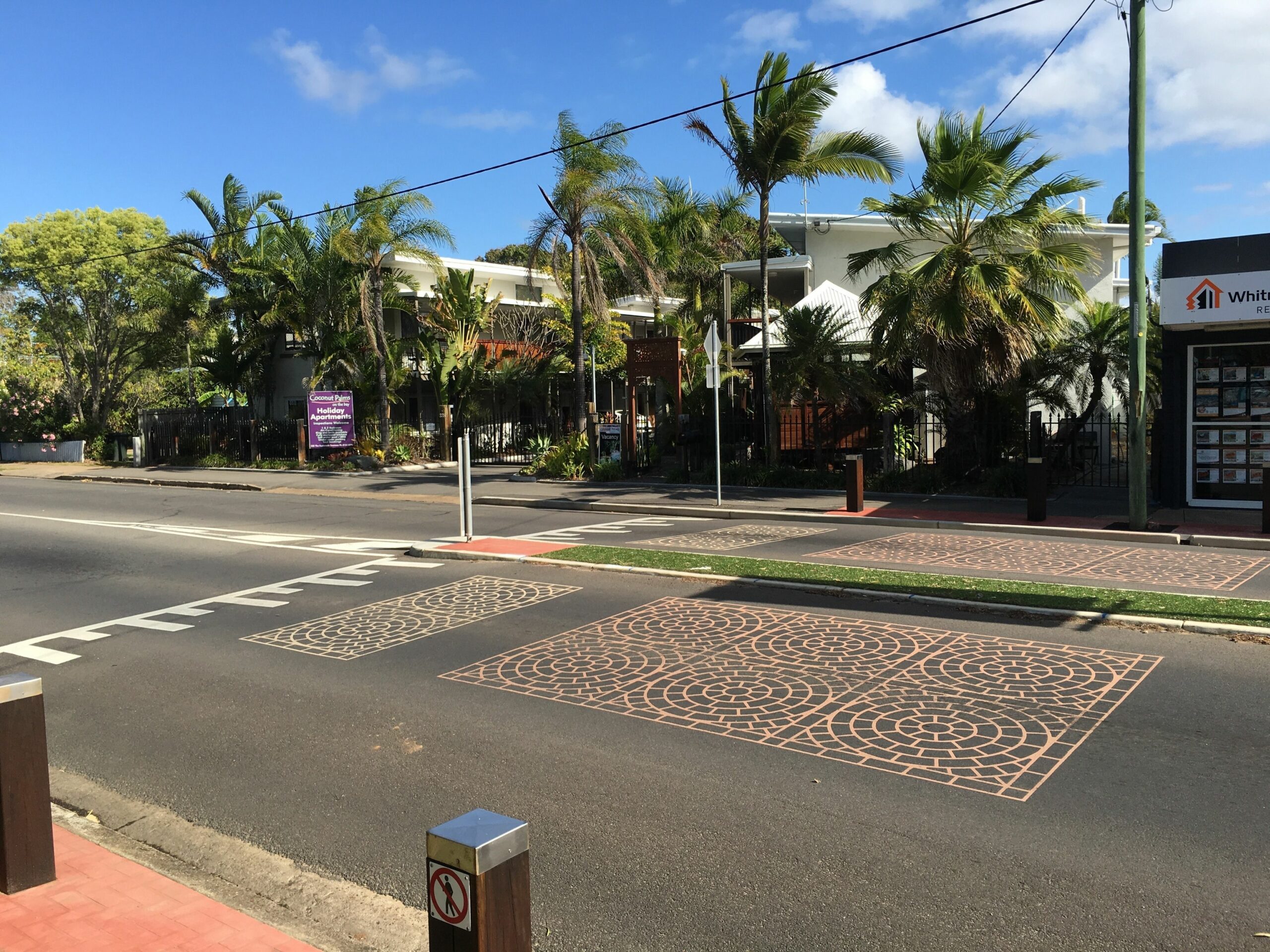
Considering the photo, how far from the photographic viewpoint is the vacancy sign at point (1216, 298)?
14336 millimetres

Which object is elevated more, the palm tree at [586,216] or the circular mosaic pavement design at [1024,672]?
the palm tree at [586,216]

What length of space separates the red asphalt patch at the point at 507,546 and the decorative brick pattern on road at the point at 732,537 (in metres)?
1.36

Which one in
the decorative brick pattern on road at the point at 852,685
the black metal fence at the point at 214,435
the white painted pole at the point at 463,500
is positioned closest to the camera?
the decorative brick pattern on road at the point at 852,685

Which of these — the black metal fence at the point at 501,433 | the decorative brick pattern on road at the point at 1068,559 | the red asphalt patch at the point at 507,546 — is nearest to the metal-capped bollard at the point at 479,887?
the decorative brick pattern on road at the point at 1068,559

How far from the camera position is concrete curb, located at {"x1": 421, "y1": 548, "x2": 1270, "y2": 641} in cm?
786

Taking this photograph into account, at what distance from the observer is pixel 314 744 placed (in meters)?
6.07

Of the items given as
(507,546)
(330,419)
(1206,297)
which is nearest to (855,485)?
(1206,297)

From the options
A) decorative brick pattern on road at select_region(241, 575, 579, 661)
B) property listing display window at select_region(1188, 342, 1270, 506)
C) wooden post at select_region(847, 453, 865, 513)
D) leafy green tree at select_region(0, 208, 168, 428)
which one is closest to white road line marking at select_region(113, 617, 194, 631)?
decorative brick pattern on road at select_region(241, 575, 579, 661)

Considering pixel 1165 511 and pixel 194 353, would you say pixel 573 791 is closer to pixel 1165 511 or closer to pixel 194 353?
pixel 1165 511

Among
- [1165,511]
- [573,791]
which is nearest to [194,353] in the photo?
[1165,511]

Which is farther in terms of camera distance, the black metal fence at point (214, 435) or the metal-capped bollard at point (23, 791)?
the black metal fence at point (214, 435)

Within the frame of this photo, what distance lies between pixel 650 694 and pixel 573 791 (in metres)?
1.63

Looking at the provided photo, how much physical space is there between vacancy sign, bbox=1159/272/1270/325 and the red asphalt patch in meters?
10.0

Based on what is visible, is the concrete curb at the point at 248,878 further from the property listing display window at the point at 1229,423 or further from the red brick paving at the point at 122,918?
the property listing display window at the point at 1229,423
